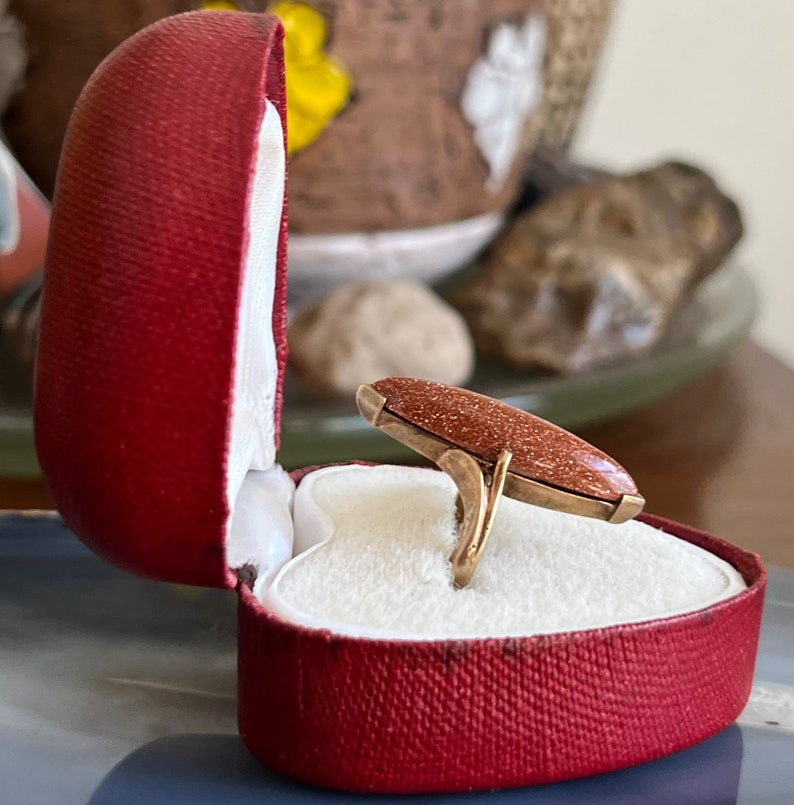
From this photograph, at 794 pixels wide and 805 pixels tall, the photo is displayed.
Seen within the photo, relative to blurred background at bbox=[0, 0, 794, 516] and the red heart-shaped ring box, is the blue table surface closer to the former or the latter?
the red heart-shaped ring box

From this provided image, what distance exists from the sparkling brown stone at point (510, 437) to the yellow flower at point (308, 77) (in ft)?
0.82

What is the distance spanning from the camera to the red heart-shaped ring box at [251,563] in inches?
8.3

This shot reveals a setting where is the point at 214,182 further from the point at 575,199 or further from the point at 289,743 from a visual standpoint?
the point at 575,199

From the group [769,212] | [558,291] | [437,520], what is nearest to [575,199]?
[558,291]

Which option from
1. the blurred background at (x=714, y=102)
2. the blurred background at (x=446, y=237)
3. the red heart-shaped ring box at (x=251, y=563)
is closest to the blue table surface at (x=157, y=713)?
the red heart-shaped ring box at (x=251, y=563)

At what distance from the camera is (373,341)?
1.52 feet

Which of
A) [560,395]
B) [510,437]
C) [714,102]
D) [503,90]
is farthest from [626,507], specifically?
[714,102]

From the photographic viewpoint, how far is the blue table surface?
224mm

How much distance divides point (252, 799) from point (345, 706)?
3cm

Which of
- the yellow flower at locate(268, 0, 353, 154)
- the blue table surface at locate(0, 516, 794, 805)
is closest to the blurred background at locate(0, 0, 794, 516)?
the yellow flower at locate(268, 0, 353, 154)

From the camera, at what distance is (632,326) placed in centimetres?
52

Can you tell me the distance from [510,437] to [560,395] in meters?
0.22

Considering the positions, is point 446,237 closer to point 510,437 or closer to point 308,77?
point 308,77

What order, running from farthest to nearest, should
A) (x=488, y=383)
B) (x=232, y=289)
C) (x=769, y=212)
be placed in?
(x=769, y=212) → (x=488, y=383) → (x=232, y=289)
